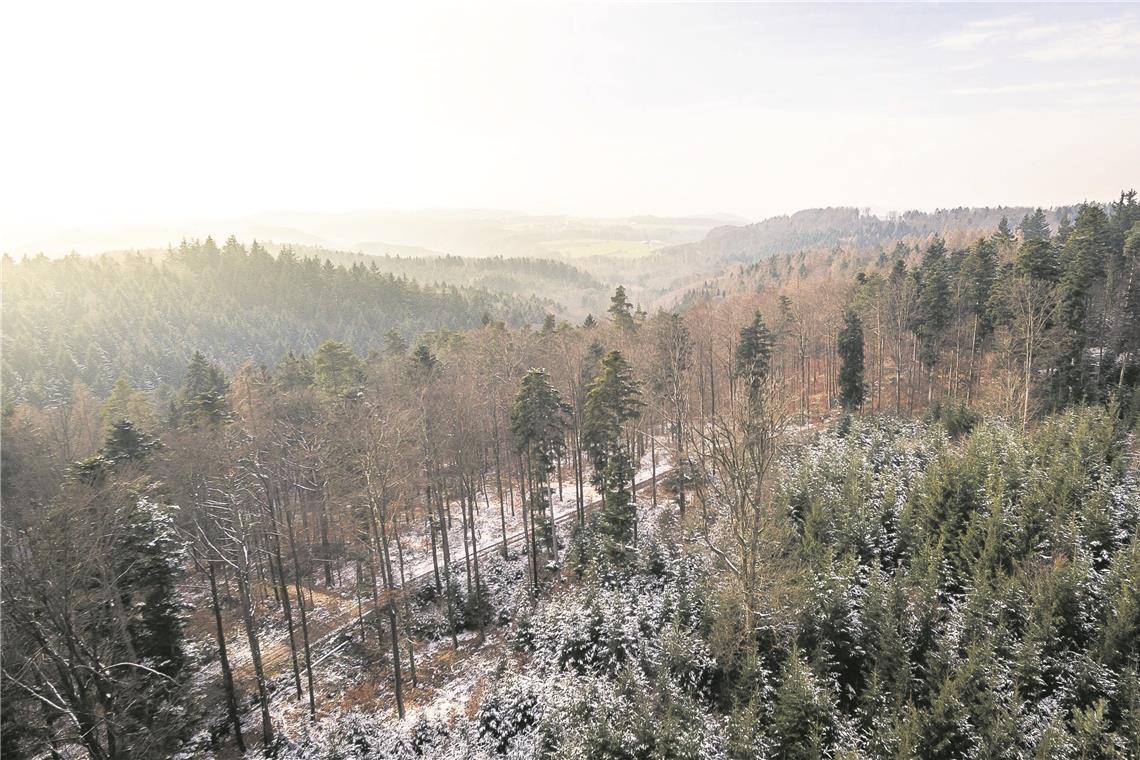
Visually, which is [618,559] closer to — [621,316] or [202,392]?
[621,316]

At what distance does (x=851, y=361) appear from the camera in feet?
164

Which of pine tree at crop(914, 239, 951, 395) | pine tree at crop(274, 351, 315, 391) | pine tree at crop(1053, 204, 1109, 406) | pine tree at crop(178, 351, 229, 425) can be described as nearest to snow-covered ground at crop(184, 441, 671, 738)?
pine tree at crop(178, 351, 229, 425)

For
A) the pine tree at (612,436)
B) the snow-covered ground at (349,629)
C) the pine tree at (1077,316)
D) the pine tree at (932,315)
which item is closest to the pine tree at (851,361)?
the pine tree at (932,315)

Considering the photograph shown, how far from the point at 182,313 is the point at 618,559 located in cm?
11047

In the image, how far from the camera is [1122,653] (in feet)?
49.9

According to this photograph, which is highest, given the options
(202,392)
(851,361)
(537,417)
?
(202,392)

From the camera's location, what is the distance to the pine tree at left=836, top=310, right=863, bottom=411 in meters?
49.8

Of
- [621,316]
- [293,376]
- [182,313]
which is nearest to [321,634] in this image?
[293,376]

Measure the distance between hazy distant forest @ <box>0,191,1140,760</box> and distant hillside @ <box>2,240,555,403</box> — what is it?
34747mm

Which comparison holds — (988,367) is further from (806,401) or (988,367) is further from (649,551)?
(649,551)

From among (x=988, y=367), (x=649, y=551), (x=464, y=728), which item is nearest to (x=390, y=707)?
(x=464, y=728)

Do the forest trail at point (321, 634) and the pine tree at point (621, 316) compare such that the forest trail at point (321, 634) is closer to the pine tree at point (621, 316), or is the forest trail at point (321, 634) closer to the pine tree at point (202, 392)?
the pine tree at point (202, 392)

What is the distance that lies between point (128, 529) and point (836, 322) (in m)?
67.4

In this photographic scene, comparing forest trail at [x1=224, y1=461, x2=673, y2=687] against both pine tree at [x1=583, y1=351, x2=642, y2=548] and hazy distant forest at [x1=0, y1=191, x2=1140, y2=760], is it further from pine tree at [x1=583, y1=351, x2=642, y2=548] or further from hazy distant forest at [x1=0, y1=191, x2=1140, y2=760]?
pine tree at [x1=583, y1=351, x2=642, y2=548]
